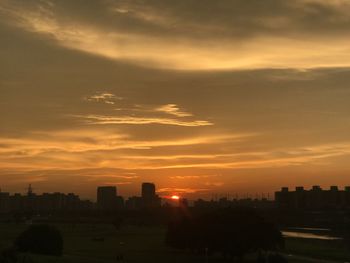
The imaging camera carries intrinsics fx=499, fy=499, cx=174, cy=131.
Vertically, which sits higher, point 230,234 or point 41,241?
point 41,241

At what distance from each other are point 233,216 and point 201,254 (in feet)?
31.5

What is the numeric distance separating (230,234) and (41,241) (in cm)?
2975

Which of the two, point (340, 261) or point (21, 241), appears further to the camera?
point (340, 261)

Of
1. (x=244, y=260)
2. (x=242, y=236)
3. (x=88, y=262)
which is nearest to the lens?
(x=88, y=262)

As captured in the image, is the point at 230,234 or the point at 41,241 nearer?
the point at 41,241

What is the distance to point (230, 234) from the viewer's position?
7612 cm

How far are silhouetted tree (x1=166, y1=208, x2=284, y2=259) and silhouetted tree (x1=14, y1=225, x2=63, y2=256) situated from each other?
26732 mm

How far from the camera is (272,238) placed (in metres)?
76.4

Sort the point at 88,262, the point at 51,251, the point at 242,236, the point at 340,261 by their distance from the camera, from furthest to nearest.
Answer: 1. the point at 340,261
2. the point at 242,236
3. the point at 51,251
4. the point at 88,262

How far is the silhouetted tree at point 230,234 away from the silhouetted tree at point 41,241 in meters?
26.7

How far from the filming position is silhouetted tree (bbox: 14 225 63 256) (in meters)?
58.8

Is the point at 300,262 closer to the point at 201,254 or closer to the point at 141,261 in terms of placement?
the point at 201,254

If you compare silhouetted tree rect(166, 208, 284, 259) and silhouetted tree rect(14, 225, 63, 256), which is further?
silhouetted tree rect(166, 208, 284, 259)

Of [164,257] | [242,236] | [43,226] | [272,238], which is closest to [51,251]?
[43,226]
